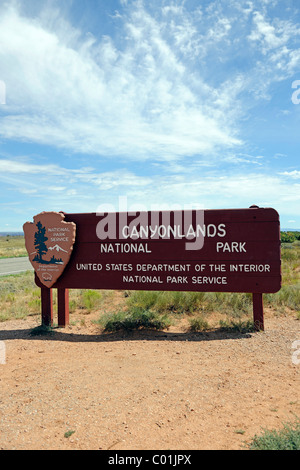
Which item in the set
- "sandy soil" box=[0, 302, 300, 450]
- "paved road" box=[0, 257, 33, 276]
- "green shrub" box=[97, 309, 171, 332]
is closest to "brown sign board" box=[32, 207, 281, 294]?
"green shrub" box=[97, 309, 171, 332]

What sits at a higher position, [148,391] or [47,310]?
[47,310]

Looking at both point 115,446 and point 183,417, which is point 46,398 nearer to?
point 115,446

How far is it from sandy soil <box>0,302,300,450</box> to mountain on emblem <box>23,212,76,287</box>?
5.58ft

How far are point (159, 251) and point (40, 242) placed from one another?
2.76 meters

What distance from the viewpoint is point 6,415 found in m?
3.57

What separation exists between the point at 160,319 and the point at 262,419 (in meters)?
4.13

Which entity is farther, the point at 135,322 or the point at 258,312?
the point at 135,322

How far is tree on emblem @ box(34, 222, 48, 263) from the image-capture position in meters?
7.49

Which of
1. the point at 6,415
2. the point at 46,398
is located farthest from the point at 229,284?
the point at 6,415

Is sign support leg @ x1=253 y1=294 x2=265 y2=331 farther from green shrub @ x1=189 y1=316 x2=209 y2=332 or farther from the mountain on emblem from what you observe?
the mountain on emblem

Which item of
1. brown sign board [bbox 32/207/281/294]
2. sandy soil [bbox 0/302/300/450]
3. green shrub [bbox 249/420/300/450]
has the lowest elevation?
sandy soil [bbox 0/302/300/450]

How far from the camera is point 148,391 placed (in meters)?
3.94

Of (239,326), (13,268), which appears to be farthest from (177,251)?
(13,268)

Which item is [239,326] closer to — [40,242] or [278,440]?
[278,440]
